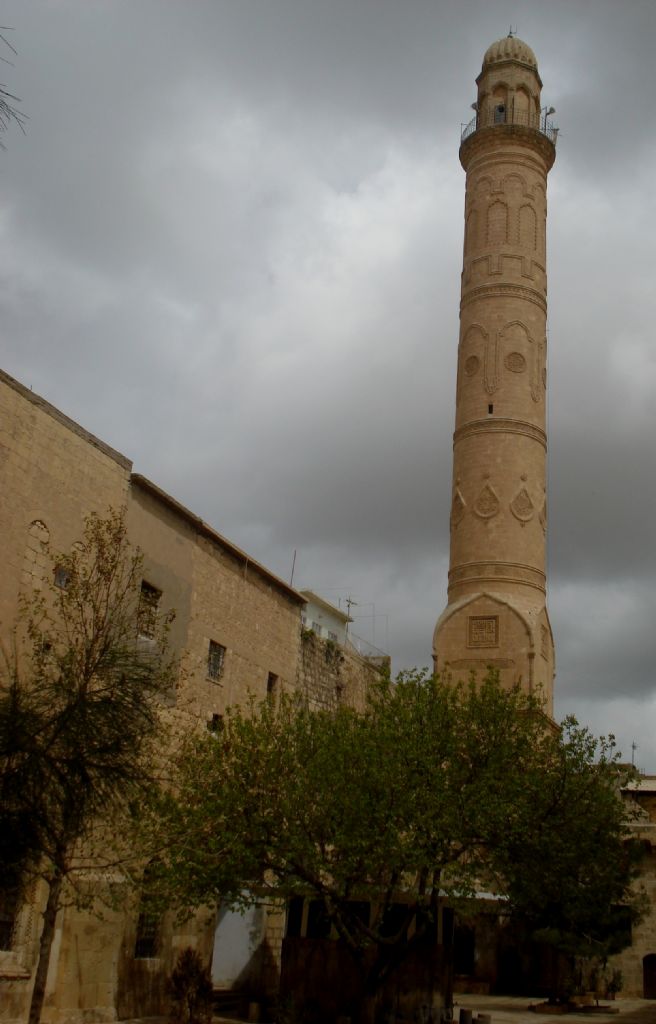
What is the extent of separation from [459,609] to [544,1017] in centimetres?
924

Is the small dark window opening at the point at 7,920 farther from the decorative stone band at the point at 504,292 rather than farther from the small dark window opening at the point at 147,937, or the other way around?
the decorative stone band at the point at 504,292

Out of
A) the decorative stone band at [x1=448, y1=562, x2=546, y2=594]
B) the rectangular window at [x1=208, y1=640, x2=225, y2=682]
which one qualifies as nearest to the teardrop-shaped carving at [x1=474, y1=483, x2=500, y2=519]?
the decorative stone band at [x1=448, y1=562, x2=546, y2=594]

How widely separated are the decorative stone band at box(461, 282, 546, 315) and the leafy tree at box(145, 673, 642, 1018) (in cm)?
1510

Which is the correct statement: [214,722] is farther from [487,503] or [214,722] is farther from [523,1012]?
[487,503]

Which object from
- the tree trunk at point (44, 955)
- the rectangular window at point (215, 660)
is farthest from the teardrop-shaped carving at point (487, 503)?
the tree trunk at point (44, 955)

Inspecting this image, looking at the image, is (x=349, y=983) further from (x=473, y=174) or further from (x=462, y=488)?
(x=473, y=174)

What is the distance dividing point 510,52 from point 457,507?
1424 cm

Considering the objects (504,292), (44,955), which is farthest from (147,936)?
(504,292)

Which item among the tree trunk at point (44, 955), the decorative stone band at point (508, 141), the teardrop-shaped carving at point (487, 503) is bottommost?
the tree trunk at point (44, 955)

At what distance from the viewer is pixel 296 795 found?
1336cm

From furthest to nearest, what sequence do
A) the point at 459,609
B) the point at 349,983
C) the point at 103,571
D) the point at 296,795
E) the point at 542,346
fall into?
the point at 542,346 < the point at 459,609 < the point at 349,983 < the point at 296,795 < the point at 103,571

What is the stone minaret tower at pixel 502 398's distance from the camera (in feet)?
81.4

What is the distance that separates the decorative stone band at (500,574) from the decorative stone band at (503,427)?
11.5 ft

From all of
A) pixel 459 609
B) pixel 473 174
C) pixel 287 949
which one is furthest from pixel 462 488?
pixel 287 949
